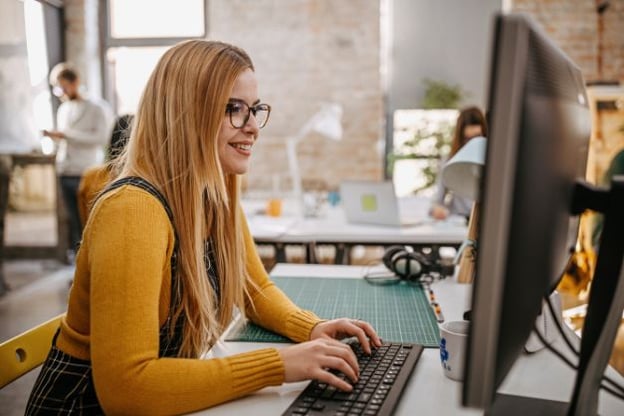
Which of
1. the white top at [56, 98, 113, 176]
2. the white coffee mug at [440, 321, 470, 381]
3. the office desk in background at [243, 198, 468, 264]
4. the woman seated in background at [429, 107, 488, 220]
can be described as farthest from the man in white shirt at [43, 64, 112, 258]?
the white coffee mug at [440, 321, 470, 381]

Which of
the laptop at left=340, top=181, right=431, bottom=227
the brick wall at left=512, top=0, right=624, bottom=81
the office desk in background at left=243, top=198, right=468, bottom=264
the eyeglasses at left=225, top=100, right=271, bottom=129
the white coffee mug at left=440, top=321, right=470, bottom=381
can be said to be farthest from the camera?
the brick wall at left=512, top=0, right=624, bottom=81

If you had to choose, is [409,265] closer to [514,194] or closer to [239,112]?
[239,112]


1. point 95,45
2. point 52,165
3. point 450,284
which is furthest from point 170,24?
point 450,284

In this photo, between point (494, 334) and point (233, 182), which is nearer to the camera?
point (494, 334)

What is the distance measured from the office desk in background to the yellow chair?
1.46m

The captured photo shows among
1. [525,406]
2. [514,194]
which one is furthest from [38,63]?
[514,194]

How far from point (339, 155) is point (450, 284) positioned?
3545 millimetres

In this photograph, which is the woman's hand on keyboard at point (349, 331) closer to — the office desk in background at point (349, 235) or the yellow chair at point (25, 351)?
the yellow chair at point (25, 351)

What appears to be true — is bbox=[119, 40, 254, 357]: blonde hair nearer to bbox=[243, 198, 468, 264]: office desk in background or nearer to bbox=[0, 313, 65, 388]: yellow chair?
bbox=[0, 313, 65, 388]: yellow chair

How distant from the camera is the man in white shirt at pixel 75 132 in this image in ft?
15.0

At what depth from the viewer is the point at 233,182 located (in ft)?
4.25

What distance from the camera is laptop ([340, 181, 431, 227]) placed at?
279cm

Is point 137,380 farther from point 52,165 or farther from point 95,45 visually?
point 95,45

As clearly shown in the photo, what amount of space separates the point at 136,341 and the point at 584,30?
5119 millimetres
